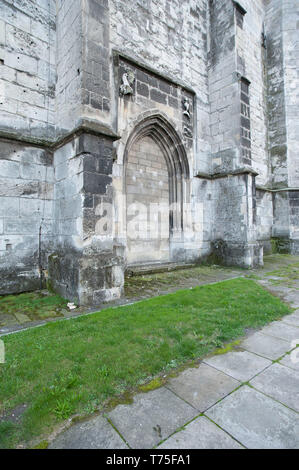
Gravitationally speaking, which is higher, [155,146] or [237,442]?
[155,146]

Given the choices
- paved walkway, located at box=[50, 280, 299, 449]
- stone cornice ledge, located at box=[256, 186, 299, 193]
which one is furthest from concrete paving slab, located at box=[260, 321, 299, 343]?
stone cornice ledge, located at box=[256, 186, 299, 193]

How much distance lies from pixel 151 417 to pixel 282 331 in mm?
2029

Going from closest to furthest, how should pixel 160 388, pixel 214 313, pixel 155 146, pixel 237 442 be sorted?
pixel 237 442 < pixel 160 388 < pixel 214 313 < pixel 155 146

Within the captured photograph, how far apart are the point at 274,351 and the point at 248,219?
16.7ft

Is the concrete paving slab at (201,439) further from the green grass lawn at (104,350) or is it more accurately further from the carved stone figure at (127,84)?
the carved stone figure at (127,84)

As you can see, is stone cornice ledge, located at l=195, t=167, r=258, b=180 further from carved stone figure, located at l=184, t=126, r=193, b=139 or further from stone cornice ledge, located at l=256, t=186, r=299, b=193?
stone cornice ledge, located at l=256, t=186, r=299, b=193

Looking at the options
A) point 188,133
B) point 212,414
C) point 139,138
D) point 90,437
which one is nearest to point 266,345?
point 212,414

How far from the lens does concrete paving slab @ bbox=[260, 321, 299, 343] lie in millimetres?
2707

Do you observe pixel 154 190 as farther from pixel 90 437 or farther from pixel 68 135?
pixel 90 437

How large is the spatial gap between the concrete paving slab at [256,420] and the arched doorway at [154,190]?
470cm

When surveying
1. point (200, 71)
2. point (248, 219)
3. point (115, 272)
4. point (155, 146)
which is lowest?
point (115, 272)

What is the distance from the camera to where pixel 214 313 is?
3.20 meters
